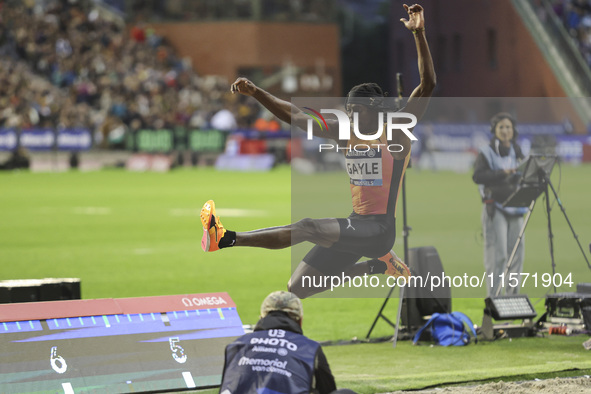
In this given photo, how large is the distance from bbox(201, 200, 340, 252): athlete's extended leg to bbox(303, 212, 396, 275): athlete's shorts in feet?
0.30

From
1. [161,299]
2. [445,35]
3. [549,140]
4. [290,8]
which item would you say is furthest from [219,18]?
[161,299]

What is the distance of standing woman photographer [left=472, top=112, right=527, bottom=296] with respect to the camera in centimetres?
1064

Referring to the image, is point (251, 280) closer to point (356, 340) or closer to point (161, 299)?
point (356, 340)

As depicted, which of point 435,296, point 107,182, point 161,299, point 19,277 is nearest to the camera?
point 161,299

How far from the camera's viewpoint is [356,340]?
34.2 feet

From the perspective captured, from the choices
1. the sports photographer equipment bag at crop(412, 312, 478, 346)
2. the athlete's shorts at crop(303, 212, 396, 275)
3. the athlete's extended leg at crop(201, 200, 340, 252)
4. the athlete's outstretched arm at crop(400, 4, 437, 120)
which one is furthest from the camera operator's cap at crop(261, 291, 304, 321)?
the sports photographer equipment bag at crop(412, 312, 478, 346)

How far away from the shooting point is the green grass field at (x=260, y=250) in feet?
29.5

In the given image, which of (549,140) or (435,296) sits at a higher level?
(549,140)

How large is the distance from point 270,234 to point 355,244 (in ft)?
2.27

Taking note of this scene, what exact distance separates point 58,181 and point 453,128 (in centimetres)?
1947

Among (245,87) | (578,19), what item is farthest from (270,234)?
(578,19)

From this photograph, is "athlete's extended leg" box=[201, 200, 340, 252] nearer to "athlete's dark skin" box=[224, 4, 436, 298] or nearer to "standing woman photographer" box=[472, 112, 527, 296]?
"athlete's dark skin" box=[224, 4, 436, 298]

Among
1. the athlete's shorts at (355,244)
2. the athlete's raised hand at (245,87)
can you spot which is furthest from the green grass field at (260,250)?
the athlete's raised hand at (245,87)

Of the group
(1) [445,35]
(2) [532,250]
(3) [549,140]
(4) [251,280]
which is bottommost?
(4) [251,280]
